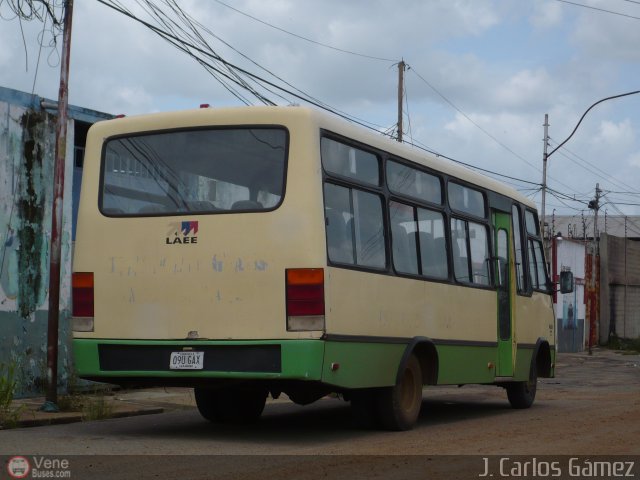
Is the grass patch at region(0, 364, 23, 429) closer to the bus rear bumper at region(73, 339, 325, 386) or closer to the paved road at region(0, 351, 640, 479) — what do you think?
the paved road at region(0, 351, 640, 479)

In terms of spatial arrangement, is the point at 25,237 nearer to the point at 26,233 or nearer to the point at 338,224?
the point at 26,233

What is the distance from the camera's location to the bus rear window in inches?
411

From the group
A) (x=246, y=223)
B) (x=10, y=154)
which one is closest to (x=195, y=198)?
(x=246, y=223)

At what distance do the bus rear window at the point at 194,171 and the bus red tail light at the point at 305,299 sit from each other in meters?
0.73

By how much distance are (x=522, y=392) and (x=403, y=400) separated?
169 inches

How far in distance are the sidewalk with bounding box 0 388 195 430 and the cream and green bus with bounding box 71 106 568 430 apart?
154cm

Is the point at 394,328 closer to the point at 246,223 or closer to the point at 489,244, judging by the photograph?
the point at 246,223

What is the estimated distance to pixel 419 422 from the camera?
13266 millimetres

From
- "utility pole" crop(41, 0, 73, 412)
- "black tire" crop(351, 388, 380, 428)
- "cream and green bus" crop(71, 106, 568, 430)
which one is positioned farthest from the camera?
"utility pole" crop(41, 0, 73, 412)

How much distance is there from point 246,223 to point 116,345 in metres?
1.77

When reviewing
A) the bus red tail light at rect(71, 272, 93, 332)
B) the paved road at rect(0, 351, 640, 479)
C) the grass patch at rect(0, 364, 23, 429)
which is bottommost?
the paved road at rect(0, 351, 640, 479)
